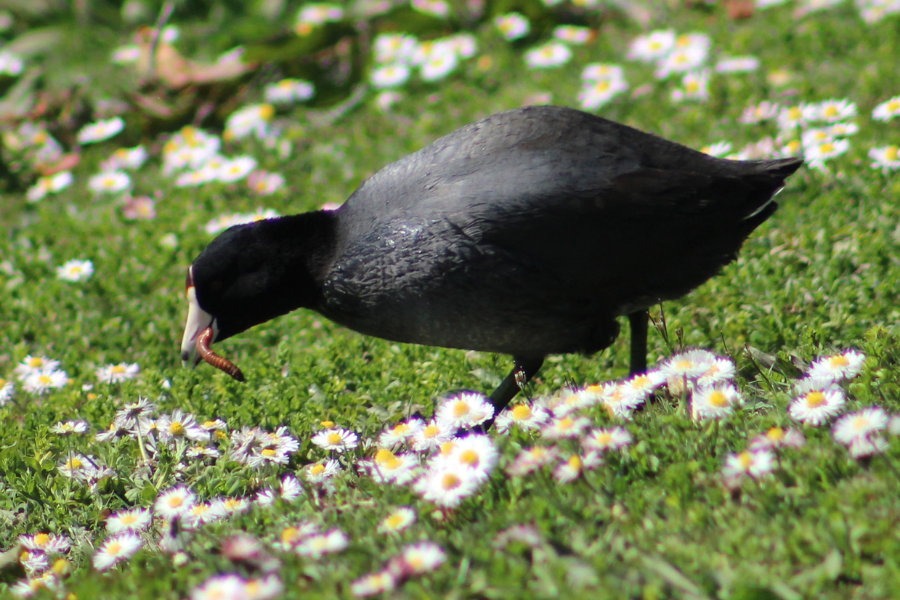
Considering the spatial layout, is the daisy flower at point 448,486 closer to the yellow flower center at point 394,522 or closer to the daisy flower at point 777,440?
the yellow flower center at point 394,522

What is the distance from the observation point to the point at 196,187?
5738 mm

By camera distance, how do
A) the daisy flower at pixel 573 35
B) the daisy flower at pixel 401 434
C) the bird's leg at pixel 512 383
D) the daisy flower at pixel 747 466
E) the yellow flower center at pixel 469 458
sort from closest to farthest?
the daisy flower at pixel 747 466
the yellow flower center at pixel 469 458
the daisy flower at pixel 401 434
the bird's leg at pixel 512 383
the daisy flower at pixel 573 35

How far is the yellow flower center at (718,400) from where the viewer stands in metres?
2.67

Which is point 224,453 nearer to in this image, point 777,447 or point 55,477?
point 55,477

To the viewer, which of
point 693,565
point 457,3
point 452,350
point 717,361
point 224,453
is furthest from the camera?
point 457,3

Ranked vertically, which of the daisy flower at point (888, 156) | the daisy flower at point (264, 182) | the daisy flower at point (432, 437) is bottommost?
the daisy flower at point (264, 182)

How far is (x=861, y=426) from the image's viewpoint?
231 centimetres

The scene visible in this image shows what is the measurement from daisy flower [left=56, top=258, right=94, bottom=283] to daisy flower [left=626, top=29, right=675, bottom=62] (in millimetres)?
3427

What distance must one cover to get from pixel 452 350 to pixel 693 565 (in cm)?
211

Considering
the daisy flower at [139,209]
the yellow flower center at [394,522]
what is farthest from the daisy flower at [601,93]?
the yellow flower center at [394,522]

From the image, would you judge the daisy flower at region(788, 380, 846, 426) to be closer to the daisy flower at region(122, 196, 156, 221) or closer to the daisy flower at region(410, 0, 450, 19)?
the daisy flower at region(122, 196, 156, 221)

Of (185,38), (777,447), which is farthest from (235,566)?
(185,38)

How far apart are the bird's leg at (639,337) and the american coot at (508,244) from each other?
0.02m

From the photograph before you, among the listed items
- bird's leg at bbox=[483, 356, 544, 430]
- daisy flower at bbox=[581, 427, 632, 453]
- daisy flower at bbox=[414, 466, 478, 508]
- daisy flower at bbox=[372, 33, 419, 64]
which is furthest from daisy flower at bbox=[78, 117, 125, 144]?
daisy flower at bbox=[581, 427, 632, 453]
